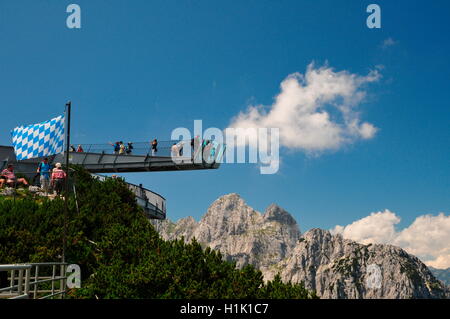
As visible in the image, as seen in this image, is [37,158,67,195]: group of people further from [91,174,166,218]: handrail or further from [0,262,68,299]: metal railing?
[0,262,68,299]: metal railing

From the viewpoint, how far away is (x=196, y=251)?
1825 centimetres

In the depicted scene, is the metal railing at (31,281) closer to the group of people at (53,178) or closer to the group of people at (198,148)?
the group of people at (53,178)

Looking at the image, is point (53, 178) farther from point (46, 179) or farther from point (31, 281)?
point (31, 281)

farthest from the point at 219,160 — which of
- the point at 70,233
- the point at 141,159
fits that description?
the point at 70,233

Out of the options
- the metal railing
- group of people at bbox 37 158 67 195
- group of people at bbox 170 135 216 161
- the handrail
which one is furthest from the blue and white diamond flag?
group of people at bbox 170 135 216 161

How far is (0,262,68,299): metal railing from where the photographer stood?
27.0 ft

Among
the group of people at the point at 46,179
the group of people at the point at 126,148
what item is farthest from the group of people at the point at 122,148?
the group of people at the point at 46,179

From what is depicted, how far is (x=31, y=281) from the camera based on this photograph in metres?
18.4

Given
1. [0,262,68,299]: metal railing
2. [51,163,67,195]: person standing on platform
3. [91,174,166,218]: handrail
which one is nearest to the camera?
[0,262,68,299]: metal railing

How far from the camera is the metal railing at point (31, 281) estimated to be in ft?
27.0

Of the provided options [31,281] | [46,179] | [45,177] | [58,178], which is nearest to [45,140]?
[31,281]
